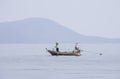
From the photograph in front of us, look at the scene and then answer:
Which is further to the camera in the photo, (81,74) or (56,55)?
(56,55)

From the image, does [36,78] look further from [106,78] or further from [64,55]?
[64,55]

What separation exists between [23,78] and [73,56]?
38.4 metres

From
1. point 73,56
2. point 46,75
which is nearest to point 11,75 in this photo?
point 46,75

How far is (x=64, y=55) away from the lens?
242ft

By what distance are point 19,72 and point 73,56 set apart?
108 ft

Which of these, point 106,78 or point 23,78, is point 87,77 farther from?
point 23,78

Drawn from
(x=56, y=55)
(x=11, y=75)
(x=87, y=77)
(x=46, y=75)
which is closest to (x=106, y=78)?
(x=87, y=77)

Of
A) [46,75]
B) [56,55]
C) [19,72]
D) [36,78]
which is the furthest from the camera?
[56,55]

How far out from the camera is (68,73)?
143ft

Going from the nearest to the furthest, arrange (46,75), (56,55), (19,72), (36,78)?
(36,78), (46,75), (19,72), (56,55)

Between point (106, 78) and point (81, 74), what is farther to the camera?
point (81, 74)

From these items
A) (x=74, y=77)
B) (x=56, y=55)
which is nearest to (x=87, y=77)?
(x=74, y=77)

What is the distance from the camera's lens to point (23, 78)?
128 ft

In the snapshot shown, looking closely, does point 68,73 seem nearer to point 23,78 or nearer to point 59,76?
point 59,76
